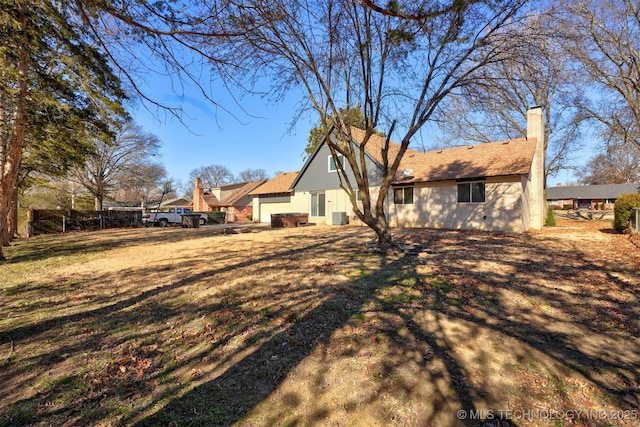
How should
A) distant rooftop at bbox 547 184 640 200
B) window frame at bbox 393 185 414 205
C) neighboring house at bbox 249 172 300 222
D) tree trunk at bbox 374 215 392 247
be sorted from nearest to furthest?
1. tree trunk at bbox 374 215 392 247
2. window frame at bbox 393 185 414 205
3. neighboring house at bbox 249 172 300 222
4. distant rooftop at bbox 547 184 640 200

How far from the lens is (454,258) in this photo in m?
7.95

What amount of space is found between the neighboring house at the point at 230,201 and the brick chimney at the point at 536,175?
79.4 ft

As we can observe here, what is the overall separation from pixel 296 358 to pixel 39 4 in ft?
21.6

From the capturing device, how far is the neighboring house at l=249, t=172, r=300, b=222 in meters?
25.5

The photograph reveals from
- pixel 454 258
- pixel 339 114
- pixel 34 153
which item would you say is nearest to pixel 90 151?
pixel 34 153

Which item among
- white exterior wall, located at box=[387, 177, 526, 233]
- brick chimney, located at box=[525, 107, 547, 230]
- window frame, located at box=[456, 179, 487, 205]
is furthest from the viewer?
brick chimney, located at box=[525, 107, 547, 230]

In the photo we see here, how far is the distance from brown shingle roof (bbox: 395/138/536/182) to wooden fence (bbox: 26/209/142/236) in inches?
893

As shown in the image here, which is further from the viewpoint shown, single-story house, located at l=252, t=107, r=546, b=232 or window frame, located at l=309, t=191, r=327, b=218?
window frame, located at l=309, t=191, r=327, b=218

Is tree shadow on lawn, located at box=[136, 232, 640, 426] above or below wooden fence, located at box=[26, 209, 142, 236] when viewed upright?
below

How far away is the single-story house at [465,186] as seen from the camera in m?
14.3

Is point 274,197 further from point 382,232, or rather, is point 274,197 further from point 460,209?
point 382,232

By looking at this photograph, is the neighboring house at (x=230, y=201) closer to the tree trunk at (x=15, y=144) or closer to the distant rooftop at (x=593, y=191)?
the tree trunk at (x=15, y=144)

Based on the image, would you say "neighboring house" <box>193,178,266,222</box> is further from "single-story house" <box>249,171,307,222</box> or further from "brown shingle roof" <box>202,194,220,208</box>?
"single-story house" <box>249,171,307,222</box>

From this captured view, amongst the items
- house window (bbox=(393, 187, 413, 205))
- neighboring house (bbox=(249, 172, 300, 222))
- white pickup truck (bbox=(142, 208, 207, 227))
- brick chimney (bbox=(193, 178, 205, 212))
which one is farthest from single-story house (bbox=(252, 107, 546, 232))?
brick chimney (bbox=(193, 178, 205, 212))
